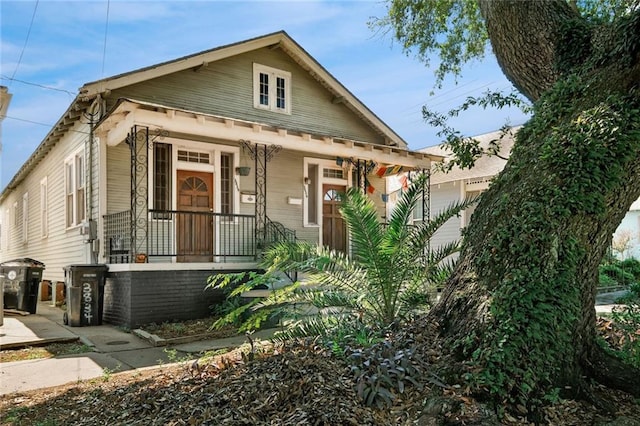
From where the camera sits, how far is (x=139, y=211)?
32.3 ft

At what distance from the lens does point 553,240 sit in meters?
3.29

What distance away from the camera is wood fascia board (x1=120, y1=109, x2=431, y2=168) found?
8.61 metres

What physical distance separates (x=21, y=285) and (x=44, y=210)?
5343mm

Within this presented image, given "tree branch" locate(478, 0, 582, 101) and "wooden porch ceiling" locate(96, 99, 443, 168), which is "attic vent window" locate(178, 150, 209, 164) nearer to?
A: "wooden porch ceiling" locate(96, 99, 443, 168)

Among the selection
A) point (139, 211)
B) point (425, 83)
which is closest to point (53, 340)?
point (139, 211)

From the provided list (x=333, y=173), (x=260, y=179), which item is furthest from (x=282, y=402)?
(x=333, y=173)

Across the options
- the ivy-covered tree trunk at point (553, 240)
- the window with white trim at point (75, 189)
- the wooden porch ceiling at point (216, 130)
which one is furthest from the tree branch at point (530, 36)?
the window with white trim at point (75, 189)

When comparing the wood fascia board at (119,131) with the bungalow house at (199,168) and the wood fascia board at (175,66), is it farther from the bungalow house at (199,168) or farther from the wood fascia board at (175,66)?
the wood fascia board at (175,66)

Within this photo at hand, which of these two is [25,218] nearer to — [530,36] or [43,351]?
[43,351]

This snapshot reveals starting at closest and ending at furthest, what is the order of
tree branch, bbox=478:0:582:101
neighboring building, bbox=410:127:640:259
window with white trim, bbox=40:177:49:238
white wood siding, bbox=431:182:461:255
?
tree branch, bbox=478:0:582:101, window with white trim, bbox=40:177:49:238, neighboring building, bbox=410:127:640:259, white wood siding, bbox=431:182:461:255

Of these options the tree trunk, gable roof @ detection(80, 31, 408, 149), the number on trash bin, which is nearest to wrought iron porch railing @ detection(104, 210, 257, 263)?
the number on trash bin

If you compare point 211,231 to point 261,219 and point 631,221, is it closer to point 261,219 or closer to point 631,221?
point 261,219

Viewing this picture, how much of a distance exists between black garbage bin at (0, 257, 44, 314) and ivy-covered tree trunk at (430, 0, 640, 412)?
10.3 metres

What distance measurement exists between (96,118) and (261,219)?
422 centimetres
